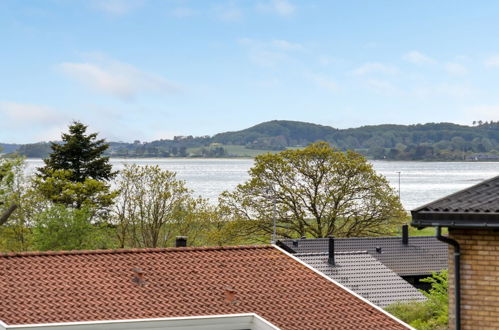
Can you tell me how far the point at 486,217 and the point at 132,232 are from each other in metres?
44.9

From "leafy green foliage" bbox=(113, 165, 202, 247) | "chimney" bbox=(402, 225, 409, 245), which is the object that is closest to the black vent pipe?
"chimney" bbox=(402, 225, 409, 245)

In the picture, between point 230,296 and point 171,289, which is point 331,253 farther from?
point 171,289

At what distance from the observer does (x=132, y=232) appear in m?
53.3

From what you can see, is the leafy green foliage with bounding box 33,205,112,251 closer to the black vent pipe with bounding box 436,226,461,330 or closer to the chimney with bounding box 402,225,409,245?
the chimney with bounding box 402,225,409,245

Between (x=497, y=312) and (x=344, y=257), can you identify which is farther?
(x=344, y=257)

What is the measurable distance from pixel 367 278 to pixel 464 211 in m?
26.6

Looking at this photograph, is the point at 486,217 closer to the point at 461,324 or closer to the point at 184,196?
the point at 461,324

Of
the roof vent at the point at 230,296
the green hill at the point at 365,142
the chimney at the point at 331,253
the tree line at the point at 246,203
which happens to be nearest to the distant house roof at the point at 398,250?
the chimney at the point at 331,253

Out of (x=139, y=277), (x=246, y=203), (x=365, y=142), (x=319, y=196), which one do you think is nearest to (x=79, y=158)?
(x=246, y=203)

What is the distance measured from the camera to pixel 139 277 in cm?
1795

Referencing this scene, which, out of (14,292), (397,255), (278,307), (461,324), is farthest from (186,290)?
(397,255)

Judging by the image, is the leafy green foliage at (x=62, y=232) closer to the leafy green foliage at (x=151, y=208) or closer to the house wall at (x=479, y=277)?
the leafy green foliage at (x=151, y=208)

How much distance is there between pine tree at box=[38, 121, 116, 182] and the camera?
5709 centimetres

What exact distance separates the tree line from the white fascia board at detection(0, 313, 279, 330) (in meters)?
33.7
